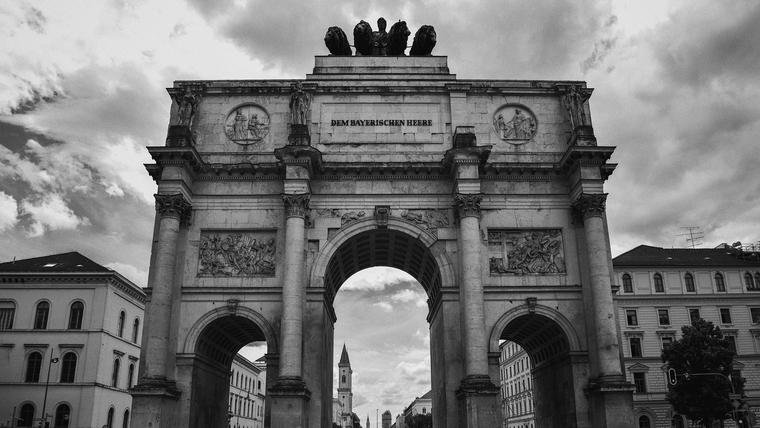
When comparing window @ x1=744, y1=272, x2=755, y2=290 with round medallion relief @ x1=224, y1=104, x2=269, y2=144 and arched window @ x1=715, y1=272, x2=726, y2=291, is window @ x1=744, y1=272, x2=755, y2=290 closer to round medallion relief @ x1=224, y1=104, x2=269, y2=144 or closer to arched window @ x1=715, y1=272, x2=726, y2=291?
arched window @ x1=715, y1=272, x2=726, y2=291

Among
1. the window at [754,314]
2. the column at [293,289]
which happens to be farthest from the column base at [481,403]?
the window at [754,314]

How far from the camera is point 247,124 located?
28406mm

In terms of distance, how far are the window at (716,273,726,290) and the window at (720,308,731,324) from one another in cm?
→ 184

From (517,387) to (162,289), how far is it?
215 feet

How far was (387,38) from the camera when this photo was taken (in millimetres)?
32094

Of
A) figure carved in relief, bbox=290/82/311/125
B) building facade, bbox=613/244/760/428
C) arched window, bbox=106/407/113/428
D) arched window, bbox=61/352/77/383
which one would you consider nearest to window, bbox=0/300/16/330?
arched window, bbox=61/352/77/383

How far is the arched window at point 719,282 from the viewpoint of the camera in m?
53.4

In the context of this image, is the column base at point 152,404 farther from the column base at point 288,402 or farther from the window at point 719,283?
the window at point 719,283

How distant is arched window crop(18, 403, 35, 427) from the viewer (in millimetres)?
42750

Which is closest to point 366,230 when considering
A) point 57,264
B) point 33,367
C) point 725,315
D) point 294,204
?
point 294,204

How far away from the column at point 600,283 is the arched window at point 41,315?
38.3 metres

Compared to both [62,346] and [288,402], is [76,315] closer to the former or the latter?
[62,346]

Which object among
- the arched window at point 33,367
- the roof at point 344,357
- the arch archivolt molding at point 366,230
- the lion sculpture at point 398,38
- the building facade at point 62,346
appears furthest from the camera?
the roof at point 344,357

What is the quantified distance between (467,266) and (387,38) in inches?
528
